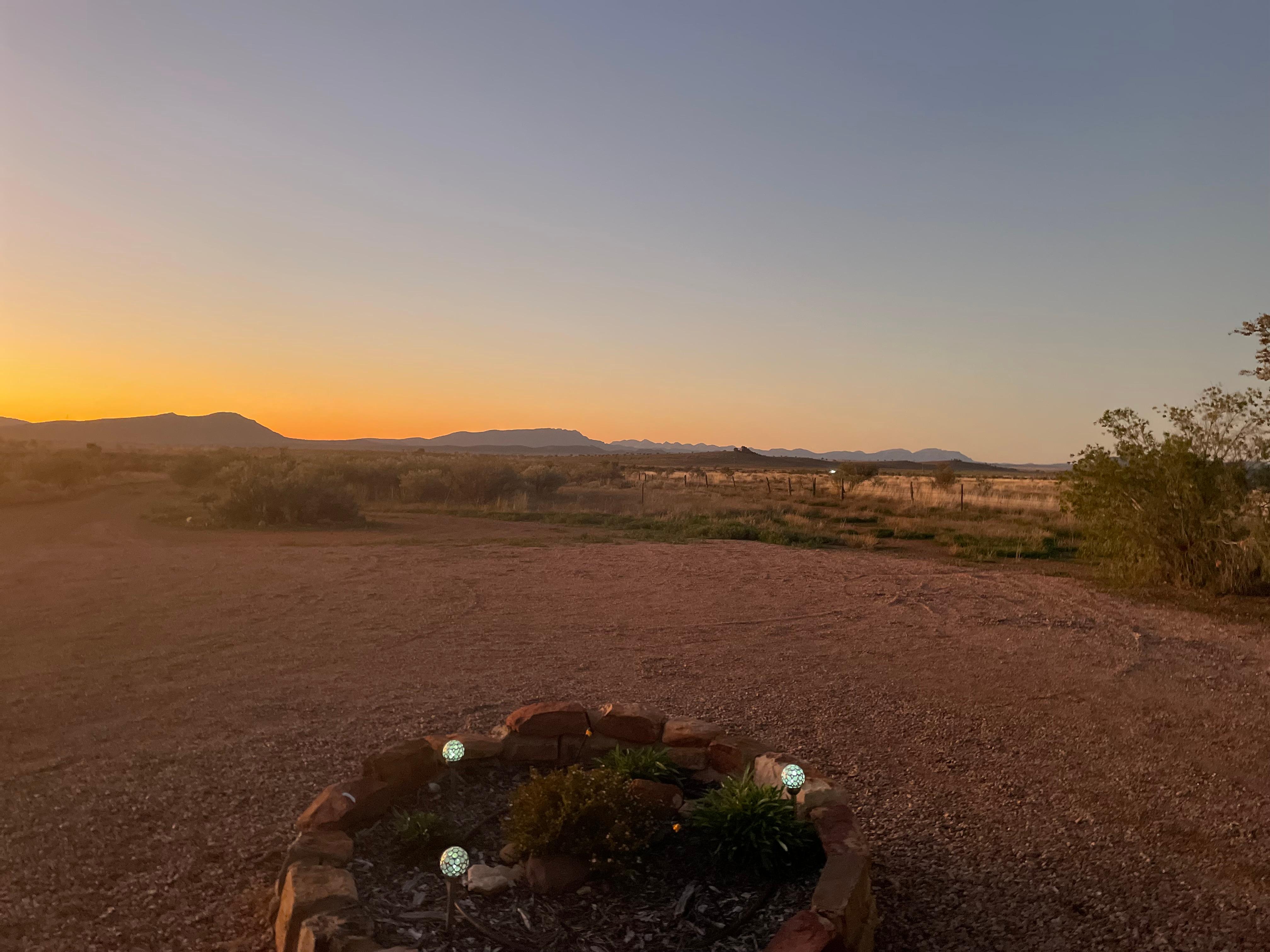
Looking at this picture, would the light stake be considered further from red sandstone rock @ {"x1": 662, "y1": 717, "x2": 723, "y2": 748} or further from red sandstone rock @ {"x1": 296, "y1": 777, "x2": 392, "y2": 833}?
red sandstone rock @ {"x1": 662, "y1": 717, "x2": 723, "y2": 748}

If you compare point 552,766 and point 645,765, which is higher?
point 645,765

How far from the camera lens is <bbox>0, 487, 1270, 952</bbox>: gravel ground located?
4195mm

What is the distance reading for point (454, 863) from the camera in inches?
150

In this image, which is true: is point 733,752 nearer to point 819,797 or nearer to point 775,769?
point 775,769

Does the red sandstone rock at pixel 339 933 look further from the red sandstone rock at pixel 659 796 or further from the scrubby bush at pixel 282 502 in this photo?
the scrubby bush at pixel 282 502

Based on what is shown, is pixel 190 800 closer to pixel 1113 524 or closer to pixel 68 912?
pixel 68 912

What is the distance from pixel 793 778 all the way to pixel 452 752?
2108mm

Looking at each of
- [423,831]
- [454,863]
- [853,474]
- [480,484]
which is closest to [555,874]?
[454,863]

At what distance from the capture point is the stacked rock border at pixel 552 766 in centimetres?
333

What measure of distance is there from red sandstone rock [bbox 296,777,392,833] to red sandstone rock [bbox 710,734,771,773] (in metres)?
2.00

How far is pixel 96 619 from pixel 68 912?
7399 mm

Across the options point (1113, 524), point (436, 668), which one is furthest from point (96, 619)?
point (1113, 524)

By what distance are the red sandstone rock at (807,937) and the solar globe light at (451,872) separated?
1442mm

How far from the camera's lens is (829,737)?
667 centimetres
